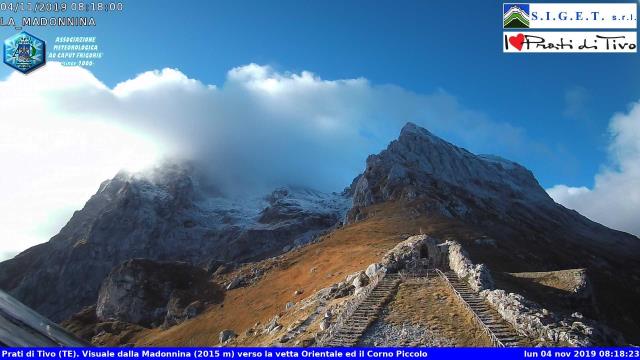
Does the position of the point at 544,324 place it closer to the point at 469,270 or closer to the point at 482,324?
the point at 482,324

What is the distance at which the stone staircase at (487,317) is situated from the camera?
108 ft

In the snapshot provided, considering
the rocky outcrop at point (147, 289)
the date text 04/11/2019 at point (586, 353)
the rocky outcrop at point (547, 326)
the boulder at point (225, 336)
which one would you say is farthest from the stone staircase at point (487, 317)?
the rocky outcrop at point (147, 289)

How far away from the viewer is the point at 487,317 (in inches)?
1451

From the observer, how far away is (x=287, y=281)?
94.6 meters

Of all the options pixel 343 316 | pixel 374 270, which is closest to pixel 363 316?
pixel 343 316

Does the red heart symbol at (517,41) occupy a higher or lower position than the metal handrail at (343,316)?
higher

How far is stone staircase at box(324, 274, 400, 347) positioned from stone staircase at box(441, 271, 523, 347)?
5985 millimetres

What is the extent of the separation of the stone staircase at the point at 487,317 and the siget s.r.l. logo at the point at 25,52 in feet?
149

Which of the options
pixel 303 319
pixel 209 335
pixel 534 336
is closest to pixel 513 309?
pixel 534 336

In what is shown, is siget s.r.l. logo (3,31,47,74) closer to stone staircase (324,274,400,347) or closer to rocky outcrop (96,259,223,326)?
stone staircase (324,274,400,347)

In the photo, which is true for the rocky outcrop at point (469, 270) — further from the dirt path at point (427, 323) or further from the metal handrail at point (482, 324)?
the dirt path at point (427, 323)

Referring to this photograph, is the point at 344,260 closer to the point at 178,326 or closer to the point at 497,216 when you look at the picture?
the point at 178,326

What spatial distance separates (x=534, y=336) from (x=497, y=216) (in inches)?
6327

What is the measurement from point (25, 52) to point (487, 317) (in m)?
48.5
